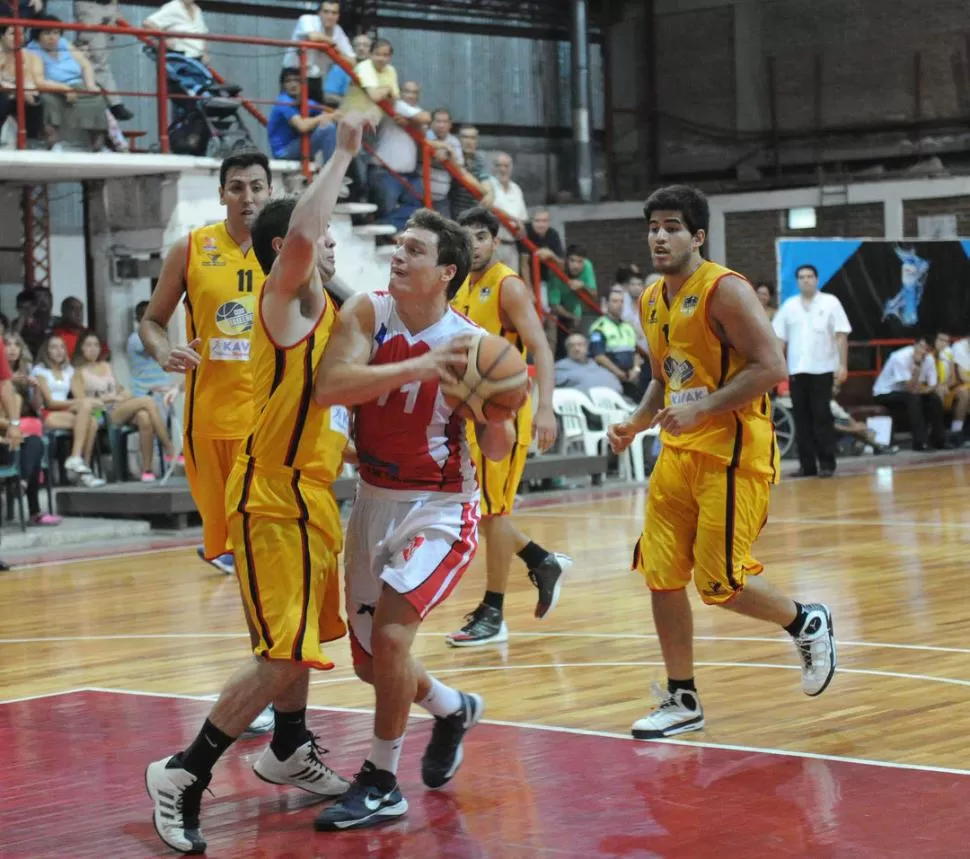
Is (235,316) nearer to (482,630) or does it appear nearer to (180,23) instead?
(482,630)

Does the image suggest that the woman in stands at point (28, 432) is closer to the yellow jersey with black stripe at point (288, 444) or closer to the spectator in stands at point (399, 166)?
the spectator in stands at point (399, 166)

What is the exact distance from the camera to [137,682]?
7.50 metres

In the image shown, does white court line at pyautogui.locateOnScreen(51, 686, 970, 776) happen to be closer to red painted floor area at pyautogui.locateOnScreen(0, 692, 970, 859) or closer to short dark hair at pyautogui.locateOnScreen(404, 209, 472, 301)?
red painted floor area at pyautogui.locateOnScreen(0, 692, 970, 859)

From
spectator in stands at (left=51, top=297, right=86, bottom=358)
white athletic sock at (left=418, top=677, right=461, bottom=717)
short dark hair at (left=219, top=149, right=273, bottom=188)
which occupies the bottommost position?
white athletic sock at (left=418, top=677, right=461, bottom=717)

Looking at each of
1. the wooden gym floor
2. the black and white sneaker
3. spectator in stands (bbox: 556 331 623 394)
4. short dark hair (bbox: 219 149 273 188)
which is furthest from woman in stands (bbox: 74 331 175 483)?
the black and white sneaker

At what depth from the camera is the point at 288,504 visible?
5051mm

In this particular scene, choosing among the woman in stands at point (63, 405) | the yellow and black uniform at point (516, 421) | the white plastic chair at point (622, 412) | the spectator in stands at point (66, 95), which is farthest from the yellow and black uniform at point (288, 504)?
the white plastic chair at point (622, 412)

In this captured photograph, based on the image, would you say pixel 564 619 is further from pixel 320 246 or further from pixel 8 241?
pixel 8 241

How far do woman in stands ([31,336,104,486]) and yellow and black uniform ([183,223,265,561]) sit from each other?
7937 mm

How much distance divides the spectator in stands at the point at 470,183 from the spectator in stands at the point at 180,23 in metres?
2.92

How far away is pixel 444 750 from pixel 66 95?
11164mm

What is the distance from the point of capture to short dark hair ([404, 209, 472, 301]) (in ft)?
16.7

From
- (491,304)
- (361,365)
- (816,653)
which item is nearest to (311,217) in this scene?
(361,365)

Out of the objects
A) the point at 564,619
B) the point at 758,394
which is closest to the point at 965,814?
the point at 758,394
